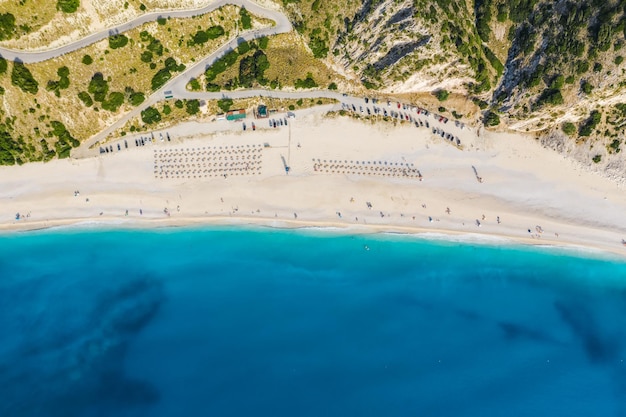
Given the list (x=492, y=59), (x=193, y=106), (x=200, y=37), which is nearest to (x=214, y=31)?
(x=200, y=37)

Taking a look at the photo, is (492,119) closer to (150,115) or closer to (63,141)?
(150,115)

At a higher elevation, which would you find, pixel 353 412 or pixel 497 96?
pixel 497 96

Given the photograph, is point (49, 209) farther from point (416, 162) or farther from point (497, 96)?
point (497, 96)

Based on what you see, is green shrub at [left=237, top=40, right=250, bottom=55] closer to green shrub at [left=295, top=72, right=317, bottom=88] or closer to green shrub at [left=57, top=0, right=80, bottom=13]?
green shrub at [left=295, top=72, right=317, bottom=88]

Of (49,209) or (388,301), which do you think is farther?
(388,301)

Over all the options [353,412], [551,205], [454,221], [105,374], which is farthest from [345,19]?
[105,374]

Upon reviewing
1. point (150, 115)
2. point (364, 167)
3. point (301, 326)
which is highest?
point (150, 115)
